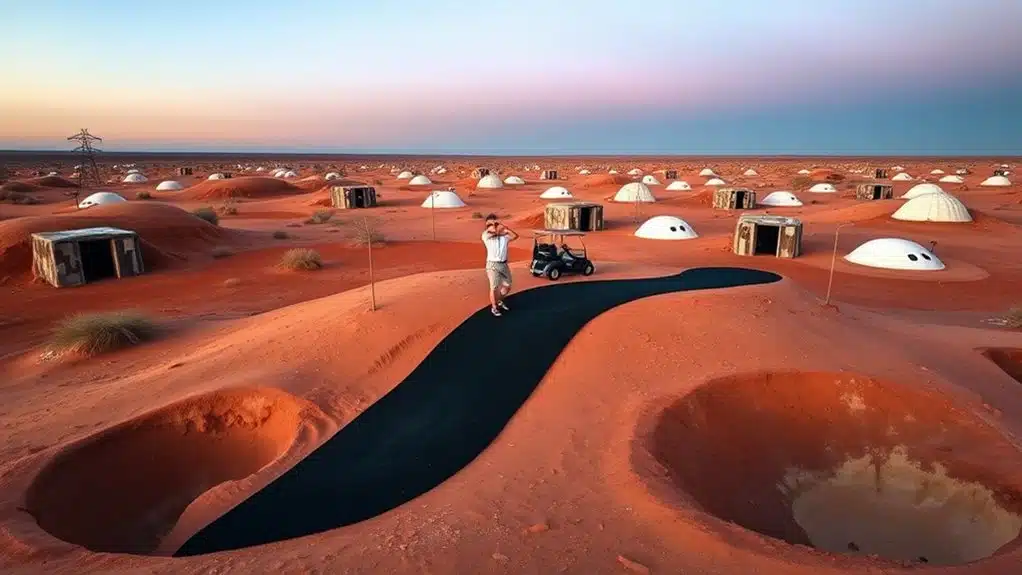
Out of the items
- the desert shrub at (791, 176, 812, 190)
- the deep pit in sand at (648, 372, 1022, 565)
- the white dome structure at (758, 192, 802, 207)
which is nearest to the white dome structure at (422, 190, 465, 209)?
the white dome structure at (758, 192, 802, 207)

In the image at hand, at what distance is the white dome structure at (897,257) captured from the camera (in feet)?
74.3

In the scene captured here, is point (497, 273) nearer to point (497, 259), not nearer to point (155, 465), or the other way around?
point (497, 259)

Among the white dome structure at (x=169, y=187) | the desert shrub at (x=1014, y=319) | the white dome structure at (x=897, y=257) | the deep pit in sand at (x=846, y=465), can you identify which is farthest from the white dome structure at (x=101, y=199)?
the desert shrub at (x=1014, y=319)

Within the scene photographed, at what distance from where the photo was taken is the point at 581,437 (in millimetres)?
8039

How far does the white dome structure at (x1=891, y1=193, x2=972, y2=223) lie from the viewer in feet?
110

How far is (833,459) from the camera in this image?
343 inches

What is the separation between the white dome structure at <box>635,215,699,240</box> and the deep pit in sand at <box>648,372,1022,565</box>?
65.6ft

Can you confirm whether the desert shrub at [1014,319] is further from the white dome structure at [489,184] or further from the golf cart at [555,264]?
the white dome structure at [489,184]

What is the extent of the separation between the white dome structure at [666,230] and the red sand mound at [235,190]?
4083 centimetres

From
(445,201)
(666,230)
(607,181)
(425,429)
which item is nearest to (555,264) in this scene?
(425,429)

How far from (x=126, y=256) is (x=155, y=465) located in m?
17.4

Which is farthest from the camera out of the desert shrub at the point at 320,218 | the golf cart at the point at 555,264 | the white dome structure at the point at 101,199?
the white dome structure at the point at 101,199

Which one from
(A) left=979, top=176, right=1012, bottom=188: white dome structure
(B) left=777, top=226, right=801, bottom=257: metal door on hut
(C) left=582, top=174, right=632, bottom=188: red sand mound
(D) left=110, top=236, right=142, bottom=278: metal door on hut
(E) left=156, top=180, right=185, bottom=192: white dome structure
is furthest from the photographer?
(C) left=582, top=174, right=632, bottom=188: red sand mound

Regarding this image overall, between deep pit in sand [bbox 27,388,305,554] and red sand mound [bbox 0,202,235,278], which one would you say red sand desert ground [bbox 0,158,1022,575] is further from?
red sand mound [bbox 0,202,235,278]
